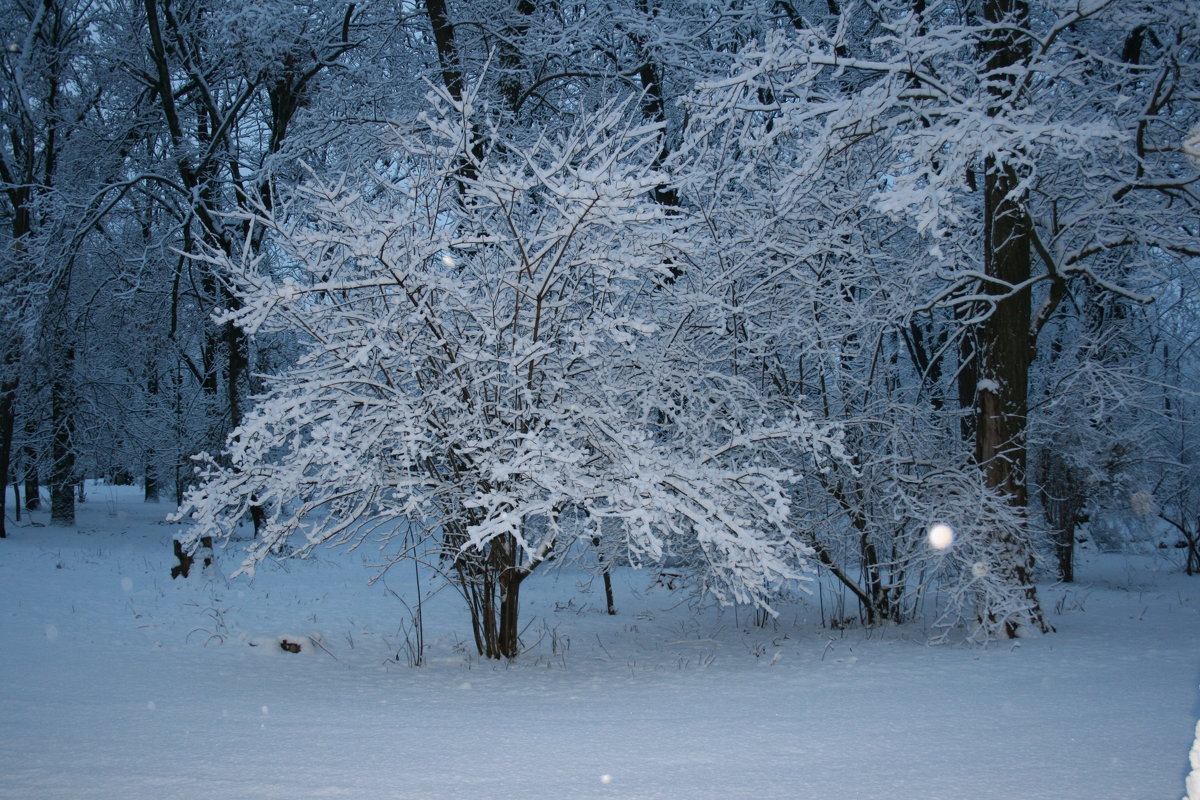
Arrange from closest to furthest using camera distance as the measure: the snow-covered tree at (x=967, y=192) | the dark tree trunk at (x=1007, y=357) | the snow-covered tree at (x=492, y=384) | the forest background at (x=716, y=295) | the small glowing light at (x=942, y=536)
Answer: the snow-covered tree at (x=492, y=384)
the forest background at (x=716, y=295)
the snow-covered tree at (x=967, y=192)
the small glowing light at (x=942, y=536)
the dark tree trunk at (x=1007, y=357)

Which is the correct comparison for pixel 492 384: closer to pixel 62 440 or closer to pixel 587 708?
Answer: pixel 587 708

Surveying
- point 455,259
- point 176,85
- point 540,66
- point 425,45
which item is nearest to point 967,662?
point 455,259

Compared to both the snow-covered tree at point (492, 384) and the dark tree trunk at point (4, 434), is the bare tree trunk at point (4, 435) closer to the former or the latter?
the dark tree trunk at point (4, 434)

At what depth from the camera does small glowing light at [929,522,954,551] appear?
672cm

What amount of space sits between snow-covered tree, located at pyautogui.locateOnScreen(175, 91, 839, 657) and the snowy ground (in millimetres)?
878

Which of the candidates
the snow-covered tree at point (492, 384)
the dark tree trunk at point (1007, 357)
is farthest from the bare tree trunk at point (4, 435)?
the dark tree trunk at point (1007, 357)

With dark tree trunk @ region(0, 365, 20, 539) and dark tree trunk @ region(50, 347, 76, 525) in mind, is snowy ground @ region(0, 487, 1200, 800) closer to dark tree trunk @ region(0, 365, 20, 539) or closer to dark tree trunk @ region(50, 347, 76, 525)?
dark tree trunk @ region(0, 365, 20, 539)

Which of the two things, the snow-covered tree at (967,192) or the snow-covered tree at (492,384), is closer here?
the snow-covered tree at (492,384)

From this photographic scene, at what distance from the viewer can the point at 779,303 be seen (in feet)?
23.5

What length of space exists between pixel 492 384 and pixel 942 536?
12.6 feet

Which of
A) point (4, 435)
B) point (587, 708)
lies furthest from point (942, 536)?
point (4, 435)

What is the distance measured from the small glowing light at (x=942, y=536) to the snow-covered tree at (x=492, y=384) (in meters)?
1.42

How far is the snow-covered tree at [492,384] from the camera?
5047mm

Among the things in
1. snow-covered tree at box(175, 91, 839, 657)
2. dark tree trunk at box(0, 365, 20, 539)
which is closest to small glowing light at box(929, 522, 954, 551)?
snow-covered tree at box(175, 91, 839, 657)
